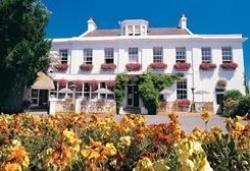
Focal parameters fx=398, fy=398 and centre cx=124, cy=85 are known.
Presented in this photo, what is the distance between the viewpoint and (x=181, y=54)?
36.1 meters

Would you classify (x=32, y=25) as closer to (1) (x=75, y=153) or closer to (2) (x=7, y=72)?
(2) (x=7, y=72)

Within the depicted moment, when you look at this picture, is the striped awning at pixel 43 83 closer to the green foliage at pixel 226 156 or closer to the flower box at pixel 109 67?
the flower box at pixel 109 67

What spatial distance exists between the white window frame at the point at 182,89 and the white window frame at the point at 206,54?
2.74 metres

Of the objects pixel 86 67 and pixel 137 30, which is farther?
pixel 137 30

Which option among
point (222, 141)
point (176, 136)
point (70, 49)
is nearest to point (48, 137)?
point (176, 136)

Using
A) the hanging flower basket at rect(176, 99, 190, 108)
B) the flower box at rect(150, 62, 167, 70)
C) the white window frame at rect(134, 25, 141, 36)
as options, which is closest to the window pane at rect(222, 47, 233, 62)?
the flower box at rect(150, 62, 167, 70)

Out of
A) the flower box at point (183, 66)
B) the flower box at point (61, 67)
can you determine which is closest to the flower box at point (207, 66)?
the flower box at point (183, 66)

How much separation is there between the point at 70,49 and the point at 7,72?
13685mm

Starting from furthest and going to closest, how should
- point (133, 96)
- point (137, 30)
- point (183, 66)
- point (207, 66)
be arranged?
point (137, 30) → point (133, 96) → point (183, 66) → point (207, 66)

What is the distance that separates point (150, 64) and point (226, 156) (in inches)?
1270

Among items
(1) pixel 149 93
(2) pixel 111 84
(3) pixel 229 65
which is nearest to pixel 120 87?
(2) pixel 111 84

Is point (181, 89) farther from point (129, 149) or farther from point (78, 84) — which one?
point (129, 149)

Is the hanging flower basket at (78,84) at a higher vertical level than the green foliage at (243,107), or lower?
higher

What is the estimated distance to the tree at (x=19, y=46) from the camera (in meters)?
24.0
